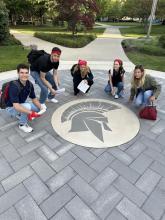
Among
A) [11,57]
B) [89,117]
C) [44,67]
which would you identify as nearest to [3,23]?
[11,57]

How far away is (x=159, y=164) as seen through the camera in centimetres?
331

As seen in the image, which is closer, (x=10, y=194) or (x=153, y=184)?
(x=10, y=194)

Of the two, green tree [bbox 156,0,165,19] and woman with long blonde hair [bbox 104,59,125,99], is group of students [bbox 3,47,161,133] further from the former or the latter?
green tree [bbox 156,0,165,19]

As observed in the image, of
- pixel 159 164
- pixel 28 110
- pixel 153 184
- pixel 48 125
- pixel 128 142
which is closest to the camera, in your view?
pixel 153 184

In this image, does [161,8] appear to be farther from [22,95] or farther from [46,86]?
[22,95]

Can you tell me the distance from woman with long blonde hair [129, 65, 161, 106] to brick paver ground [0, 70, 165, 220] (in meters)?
0.88

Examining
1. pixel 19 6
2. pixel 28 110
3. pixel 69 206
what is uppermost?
pixel 19 6

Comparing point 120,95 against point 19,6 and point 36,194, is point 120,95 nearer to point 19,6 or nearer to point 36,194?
point 36,194

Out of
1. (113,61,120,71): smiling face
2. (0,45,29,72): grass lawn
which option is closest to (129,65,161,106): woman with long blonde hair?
(113,61,120,71): smiling face

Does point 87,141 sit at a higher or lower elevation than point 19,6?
lower

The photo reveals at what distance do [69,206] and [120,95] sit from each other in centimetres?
386

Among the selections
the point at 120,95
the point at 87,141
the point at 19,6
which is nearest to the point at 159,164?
the point at 87,141

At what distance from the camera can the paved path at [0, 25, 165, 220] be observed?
8.23 ft

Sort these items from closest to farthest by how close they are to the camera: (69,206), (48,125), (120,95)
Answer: (69,206) < (48,125) < (120,95)
